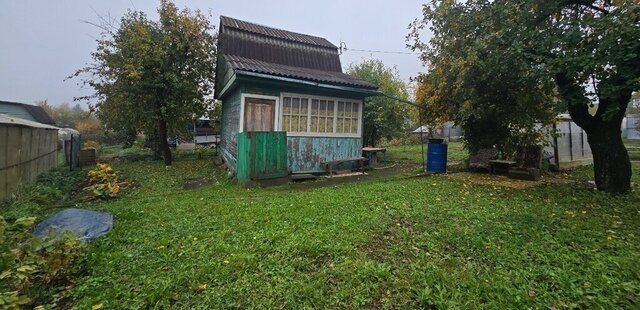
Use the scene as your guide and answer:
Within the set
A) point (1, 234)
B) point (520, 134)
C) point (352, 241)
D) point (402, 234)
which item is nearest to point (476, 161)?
point (520, 134)

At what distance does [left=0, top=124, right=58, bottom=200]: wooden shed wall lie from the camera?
18.4ft

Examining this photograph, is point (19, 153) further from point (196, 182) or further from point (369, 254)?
point (369, 254)

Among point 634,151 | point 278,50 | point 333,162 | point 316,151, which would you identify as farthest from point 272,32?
point 634,151

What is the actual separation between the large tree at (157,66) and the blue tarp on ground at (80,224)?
30.2 ft

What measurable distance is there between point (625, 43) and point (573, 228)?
9.86 ft

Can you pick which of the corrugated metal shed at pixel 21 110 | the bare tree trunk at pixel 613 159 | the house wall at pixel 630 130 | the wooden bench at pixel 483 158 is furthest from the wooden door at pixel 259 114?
the house wall at pixel 630 130

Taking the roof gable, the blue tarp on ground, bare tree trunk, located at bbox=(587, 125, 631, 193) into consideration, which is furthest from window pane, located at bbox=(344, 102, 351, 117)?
the blue tarp on ground

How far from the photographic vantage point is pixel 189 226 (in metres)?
4.30

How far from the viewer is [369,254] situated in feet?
11.0

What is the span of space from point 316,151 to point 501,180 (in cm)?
538

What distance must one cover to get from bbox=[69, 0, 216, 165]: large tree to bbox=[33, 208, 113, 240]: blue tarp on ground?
30.2ft

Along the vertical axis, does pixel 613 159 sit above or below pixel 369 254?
above

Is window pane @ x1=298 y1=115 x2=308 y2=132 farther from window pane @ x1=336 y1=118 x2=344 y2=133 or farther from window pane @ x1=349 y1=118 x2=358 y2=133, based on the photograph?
window pane @ x1=349 y1=118 x2=358 y2=133

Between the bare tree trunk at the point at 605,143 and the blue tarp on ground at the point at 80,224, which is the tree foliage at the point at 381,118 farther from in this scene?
the blue tarp on ground at the point at 80,224
